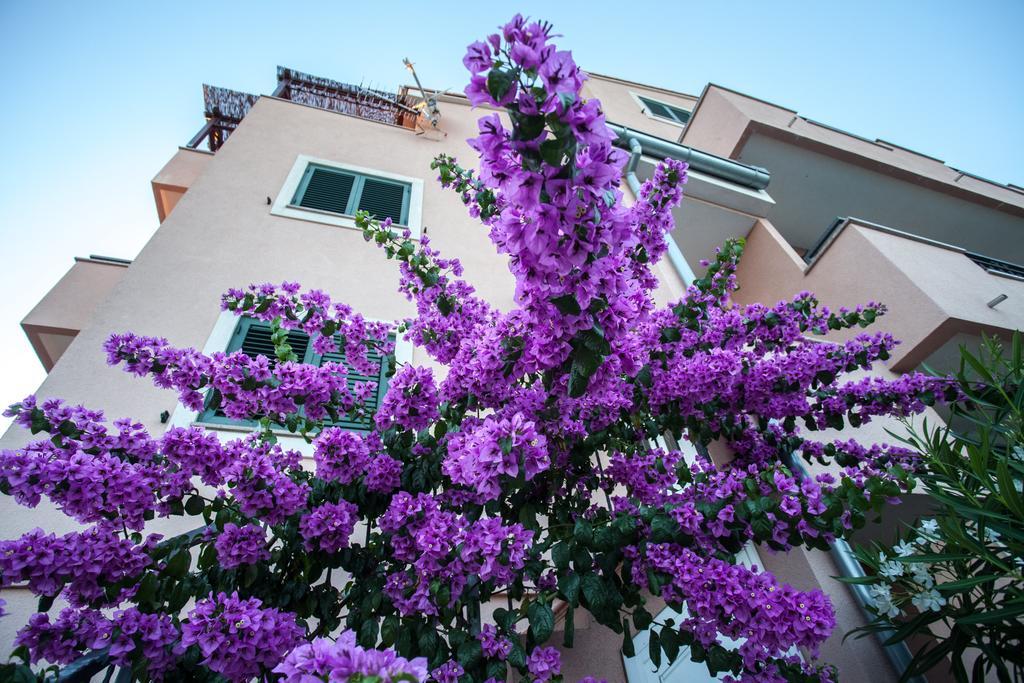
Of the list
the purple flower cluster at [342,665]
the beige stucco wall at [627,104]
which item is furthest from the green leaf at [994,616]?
the beige stucco wall at [627,104]

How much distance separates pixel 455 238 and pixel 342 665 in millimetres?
4801

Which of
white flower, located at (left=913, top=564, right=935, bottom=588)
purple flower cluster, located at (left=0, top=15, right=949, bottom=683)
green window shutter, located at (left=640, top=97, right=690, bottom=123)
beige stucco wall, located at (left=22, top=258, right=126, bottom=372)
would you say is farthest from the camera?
green window shutter, located at (left=640, top=97, right=690, bottom=123)

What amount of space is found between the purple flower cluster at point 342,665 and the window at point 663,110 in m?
10.8

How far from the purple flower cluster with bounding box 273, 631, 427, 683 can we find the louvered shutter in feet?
15.9

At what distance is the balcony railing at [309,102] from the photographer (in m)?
7.24

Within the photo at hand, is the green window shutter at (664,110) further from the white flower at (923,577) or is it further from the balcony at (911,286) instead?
the white flower at (923,577)

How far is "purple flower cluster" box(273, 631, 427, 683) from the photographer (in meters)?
0.76

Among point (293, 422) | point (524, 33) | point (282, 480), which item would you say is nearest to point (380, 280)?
point (293, 422)

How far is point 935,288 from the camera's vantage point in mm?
4398

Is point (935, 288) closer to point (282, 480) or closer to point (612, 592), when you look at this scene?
point (612, 592)

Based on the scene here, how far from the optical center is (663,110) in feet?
34.4

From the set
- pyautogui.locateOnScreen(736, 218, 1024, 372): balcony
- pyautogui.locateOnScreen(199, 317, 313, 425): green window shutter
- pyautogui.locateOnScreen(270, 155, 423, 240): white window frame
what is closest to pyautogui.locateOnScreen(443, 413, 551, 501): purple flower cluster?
pyautogui.locateOnScreen(199, 317, 313, 425): green window shutter

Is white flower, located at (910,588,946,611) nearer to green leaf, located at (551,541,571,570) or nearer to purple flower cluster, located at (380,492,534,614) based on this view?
green leaf, located at (551,541,571,570)

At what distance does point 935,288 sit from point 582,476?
14.0ft
